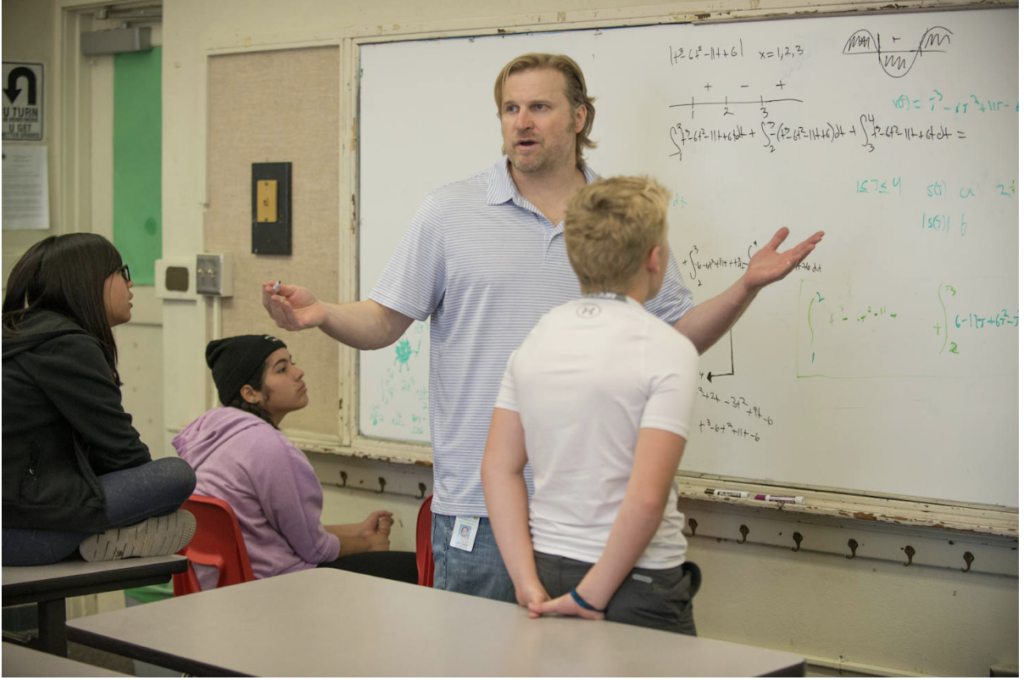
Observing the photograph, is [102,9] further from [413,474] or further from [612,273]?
[612,273]

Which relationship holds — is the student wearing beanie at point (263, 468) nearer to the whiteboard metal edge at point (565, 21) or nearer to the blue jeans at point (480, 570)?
the blue jeans at point (480, 570)

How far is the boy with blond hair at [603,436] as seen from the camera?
4.19 ft

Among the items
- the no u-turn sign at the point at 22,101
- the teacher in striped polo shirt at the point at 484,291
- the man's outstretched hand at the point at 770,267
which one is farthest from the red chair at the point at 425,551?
the no u-turn sign at the point at 22,101

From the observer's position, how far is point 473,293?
5.94ft

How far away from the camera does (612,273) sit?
136 cm

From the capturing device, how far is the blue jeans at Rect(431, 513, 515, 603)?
1695 mm

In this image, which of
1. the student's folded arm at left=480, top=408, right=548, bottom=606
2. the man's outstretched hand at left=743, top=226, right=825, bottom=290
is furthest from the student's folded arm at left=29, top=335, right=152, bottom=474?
the man's outstretched hand at left=743, top=226, right=825, bottom=290

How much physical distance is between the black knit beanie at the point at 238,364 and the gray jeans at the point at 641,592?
1.57 m

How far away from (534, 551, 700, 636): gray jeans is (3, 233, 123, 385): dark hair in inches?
46.5

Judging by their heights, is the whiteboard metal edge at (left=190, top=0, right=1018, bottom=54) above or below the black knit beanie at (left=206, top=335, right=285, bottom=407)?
above

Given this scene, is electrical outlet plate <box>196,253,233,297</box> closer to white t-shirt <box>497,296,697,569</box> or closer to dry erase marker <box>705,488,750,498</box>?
dry erase marker <box>705,488,750,498</box>

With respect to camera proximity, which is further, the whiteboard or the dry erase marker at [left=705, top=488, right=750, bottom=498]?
the dry erase marker at [left=705, top=488, right=750, bottom=498]

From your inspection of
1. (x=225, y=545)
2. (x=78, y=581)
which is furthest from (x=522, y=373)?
(x=225, y=545)

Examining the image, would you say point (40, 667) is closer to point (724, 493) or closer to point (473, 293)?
point (473, 293)
